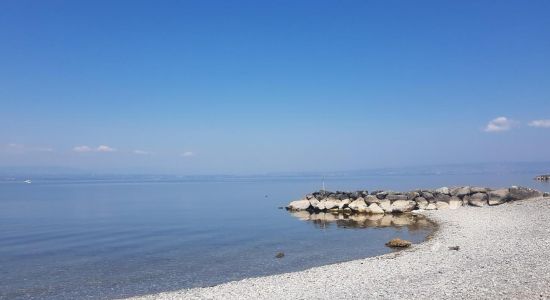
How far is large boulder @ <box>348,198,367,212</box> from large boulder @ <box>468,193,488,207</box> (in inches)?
402

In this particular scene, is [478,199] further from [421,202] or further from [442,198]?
[421,202]

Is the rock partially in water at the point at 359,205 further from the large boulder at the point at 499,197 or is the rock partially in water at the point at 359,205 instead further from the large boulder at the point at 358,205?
the large boulder at the point at 499,197

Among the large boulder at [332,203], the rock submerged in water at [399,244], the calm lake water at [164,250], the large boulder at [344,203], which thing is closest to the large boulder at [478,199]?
the calm lake water at [164,250]

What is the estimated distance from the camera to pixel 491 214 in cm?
3444

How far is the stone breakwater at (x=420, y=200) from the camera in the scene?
138 feet

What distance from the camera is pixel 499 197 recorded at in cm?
4216

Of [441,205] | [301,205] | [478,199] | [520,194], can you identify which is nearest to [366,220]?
[441,205]

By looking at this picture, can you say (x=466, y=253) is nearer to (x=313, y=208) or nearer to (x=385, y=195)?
(x=385, y=195)

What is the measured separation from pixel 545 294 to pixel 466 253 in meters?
7.49

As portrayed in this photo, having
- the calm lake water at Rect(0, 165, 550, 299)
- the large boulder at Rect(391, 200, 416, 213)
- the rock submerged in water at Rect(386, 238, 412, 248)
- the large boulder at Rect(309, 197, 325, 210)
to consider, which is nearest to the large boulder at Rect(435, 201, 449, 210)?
the large boulder at Rect(391, 200, 416, 213)

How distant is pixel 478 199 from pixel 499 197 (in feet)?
6.16

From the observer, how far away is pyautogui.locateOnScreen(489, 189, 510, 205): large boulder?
137ft

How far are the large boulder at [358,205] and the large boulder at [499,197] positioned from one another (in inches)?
471

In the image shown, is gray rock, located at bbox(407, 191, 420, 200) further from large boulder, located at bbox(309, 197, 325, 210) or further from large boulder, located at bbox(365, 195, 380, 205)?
large boulder, located at bbox(309, 197, 325, 210)
